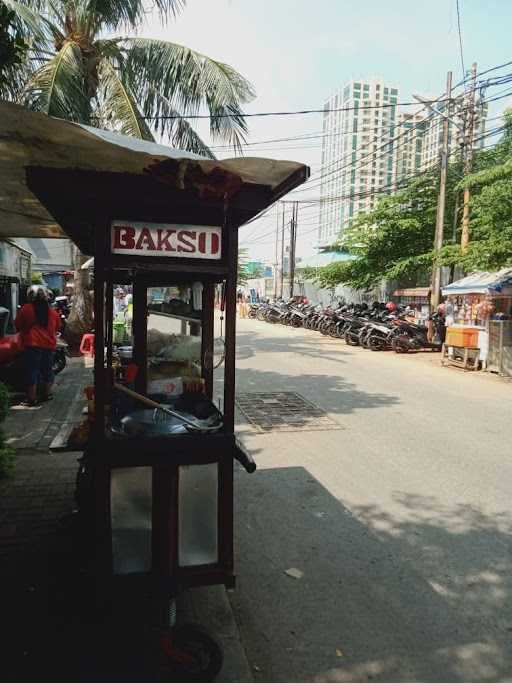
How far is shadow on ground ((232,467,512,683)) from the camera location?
103 inches

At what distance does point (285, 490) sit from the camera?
486 cm

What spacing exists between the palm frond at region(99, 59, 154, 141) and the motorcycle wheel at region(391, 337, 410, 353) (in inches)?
354

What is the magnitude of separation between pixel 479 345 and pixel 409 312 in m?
7.36

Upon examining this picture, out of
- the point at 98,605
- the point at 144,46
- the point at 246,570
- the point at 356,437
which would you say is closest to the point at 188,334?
the point at 246,570

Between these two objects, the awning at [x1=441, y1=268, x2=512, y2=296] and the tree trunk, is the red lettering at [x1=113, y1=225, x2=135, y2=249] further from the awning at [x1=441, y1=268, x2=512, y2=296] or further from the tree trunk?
the tree trunk

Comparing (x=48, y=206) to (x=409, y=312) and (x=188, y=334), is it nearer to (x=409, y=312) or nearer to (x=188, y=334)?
(x=188, y=334)

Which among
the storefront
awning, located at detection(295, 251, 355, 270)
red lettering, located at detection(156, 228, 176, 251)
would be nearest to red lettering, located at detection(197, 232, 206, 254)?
red lettering, located at detection(156, 228, 176, 251)

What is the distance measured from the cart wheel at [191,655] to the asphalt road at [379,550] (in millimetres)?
261

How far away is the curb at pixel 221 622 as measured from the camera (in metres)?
2.48

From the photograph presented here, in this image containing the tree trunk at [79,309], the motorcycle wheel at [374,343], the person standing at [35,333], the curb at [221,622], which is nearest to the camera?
the curb at [221,622]

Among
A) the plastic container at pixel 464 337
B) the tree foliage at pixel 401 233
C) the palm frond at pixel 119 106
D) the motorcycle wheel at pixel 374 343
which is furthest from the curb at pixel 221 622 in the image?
the tree foliage at pixel 401 233

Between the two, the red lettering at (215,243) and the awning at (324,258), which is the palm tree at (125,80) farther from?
the awning at (324,258)

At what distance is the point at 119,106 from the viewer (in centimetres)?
1127

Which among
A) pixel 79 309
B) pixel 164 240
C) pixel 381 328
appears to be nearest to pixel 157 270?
pixel 164 240
